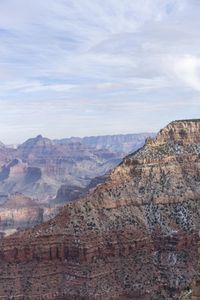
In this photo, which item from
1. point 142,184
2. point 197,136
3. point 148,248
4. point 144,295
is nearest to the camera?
point 144,295

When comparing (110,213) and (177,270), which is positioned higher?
(110,213)

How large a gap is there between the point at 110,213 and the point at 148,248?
9.59 metres

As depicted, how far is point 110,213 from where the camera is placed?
371 ft

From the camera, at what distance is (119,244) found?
108m

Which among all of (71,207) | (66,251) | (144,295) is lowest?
(144,295)

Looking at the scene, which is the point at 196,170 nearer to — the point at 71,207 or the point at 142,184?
the point at 142,184

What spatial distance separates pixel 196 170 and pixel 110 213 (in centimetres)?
2092

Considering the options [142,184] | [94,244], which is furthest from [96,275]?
[142,184]

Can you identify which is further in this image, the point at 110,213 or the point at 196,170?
the point at 196,170

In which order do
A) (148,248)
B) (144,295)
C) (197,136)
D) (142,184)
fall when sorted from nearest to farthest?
1. (144,295)
2. (148,248)
3. (142,184)
4. (197,136)

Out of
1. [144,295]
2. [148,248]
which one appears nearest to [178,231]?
[148,248]

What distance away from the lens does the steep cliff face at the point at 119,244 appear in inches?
4092

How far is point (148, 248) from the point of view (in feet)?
360

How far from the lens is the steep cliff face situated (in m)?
104
